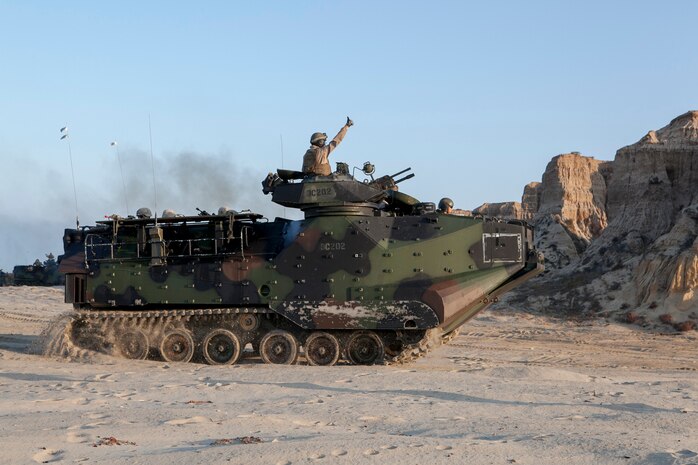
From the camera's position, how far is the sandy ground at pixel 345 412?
821 cm

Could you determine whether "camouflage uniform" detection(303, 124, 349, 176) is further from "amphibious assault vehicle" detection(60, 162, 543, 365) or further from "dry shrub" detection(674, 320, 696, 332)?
"dry shrub" detection(674, 320, 696, 332)

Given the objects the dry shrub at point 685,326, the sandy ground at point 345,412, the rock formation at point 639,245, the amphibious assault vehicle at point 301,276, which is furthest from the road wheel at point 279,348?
the rock formation at point 639,245

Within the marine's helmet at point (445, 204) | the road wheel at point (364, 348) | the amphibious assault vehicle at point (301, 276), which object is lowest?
the road wheel at point (364, 348)

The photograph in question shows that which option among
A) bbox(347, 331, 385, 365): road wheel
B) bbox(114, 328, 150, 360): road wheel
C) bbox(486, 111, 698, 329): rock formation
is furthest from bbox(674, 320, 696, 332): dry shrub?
bbox(114, 328, 150, 360): road wheel

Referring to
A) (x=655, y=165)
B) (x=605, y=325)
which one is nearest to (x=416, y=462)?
(x=605, y=325)

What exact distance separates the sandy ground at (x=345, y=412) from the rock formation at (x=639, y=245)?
1216 centimetres

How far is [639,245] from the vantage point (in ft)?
129

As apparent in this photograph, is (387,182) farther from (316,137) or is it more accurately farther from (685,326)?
(685,326)

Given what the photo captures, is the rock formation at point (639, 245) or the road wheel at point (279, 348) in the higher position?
the rock formation at point (639, 245)

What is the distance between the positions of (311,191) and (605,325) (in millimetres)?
16868

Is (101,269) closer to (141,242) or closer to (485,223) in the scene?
(141,242)

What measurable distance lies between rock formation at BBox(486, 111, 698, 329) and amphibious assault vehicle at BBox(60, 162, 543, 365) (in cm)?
1538

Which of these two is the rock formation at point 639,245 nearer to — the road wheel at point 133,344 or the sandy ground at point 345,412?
the sandy ground at point 345,412

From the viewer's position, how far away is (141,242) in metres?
18.9
